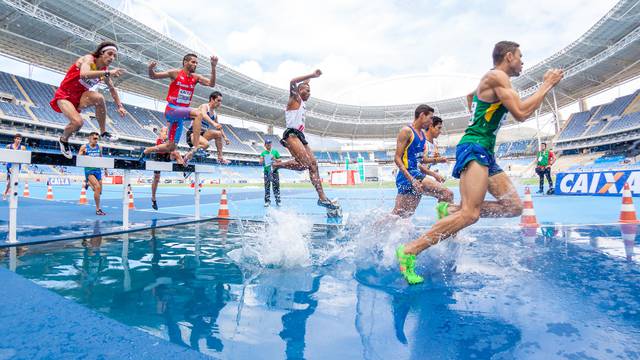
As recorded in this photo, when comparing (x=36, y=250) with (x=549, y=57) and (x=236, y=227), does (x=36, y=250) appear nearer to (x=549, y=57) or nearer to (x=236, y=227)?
(x=236, y=227)

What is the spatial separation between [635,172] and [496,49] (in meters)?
11.1

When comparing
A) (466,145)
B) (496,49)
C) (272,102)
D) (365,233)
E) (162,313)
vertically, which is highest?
(272,102)

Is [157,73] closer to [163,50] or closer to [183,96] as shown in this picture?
[183,96]

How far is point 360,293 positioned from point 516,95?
1979 mm

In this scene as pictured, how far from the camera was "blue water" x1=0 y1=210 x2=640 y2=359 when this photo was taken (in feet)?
5.91

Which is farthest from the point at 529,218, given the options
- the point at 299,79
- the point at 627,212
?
the point at 299,79

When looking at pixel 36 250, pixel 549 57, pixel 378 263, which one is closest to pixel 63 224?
pixel 36 250

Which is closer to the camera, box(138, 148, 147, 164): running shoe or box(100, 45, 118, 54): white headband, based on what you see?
box(100, 45, 118, 54): white headband

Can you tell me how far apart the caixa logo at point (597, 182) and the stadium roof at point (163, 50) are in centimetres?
2111

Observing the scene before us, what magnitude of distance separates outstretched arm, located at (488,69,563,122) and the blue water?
4.53 ft

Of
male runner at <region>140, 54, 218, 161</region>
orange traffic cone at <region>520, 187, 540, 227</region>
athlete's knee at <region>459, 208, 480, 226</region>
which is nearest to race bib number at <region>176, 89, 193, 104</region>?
male runner at <region>140, 54, 218, 161</region>

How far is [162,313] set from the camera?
221 centimetres

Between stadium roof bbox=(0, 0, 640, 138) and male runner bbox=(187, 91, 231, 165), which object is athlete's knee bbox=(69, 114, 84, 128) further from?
stadium roof bbox=(0, 0, 640, 138)

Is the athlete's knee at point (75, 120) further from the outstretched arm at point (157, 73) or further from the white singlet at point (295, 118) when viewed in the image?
the white singlet at point (295, 118)
